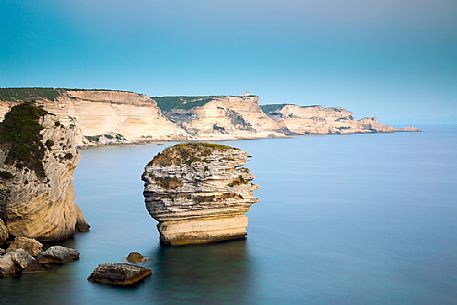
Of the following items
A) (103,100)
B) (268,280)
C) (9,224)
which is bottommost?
(268,280)

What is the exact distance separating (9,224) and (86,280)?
6.97 m

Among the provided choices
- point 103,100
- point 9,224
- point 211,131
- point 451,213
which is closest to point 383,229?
point 451,213

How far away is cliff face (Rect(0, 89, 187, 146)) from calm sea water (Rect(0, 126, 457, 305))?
6797 cm

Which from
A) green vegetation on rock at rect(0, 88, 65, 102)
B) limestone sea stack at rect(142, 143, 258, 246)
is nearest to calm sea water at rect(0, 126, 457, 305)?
limestone sea stack at rect(142, 143, 258, 246)

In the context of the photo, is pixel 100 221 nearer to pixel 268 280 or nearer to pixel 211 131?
pixel 268 280

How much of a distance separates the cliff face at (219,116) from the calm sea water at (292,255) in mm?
114022

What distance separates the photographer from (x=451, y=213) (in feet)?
134

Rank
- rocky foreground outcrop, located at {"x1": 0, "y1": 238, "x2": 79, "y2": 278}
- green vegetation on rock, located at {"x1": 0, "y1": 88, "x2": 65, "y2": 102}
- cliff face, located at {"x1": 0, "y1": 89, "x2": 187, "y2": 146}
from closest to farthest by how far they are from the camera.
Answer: rocky foreground outcrop, located at {"x1": 0, "y1": 238, "x2": 79, "y2": 278} < green vegetation on rock, located at {"x1": 0, "y1": 88, "x2": 65, "y2": 102} < cliff face, located at {"x1": 0, "y1": 89, "x2": 187, "y2": 146}

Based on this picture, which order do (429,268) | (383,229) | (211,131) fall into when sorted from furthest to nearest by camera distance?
(211,131) < (383,229) < (429,268)

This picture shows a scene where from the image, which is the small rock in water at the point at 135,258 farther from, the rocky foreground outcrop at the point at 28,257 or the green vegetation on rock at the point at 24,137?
the green vegetation on rock at the point at 24,137

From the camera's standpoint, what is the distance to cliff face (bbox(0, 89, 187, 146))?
392 feet

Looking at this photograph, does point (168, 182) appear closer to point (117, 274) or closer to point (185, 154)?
point (185, 154)

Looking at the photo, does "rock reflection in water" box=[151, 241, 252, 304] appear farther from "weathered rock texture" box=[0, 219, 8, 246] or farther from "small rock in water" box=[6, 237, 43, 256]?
"weathered rock texture" box=[0, 219, 8, 246]

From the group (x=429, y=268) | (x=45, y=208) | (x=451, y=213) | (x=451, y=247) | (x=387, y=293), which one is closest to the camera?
(x=387, y=293)
